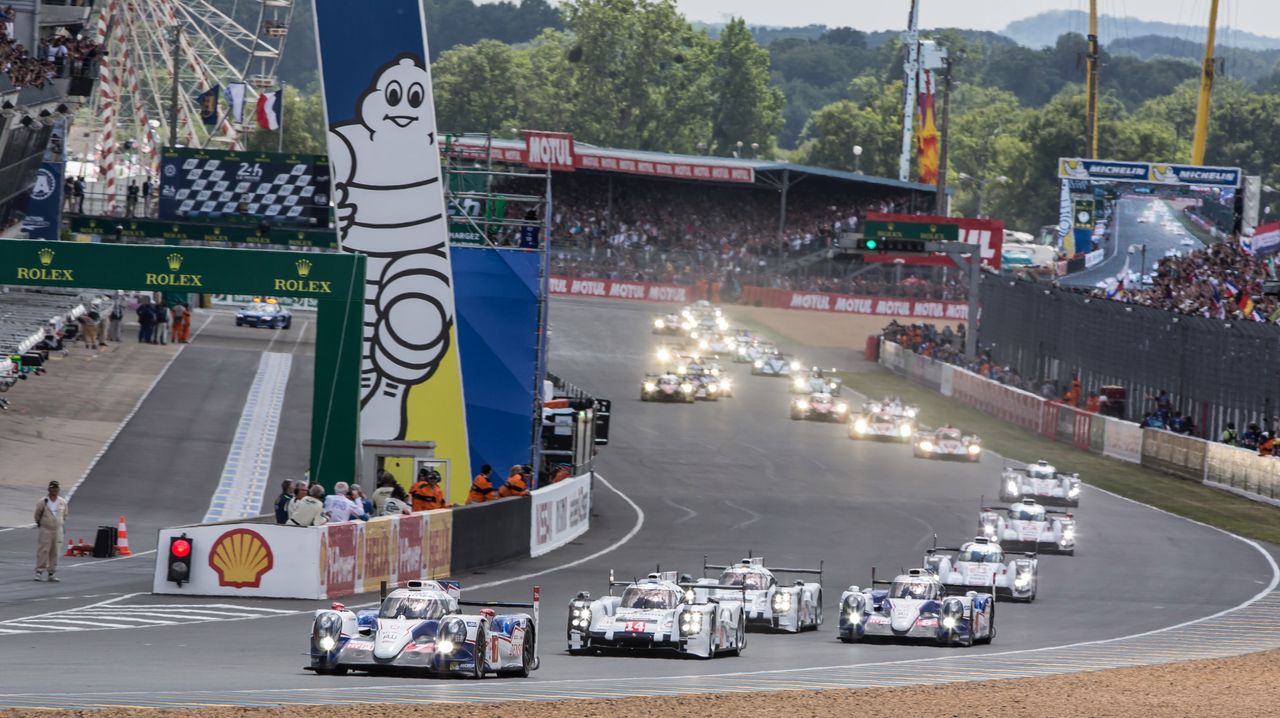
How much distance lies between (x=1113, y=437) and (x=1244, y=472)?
8.71 metres

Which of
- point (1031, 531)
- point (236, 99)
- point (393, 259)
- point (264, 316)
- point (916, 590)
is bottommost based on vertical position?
point (1031, 531)

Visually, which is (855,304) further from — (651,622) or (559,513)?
(651,622)

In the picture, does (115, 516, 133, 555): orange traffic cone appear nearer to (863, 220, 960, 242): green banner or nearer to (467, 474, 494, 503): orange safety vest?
(467, 474, 494, 503): orange safety vest

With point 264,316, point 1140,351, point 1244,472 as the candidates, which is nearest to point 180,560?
point 1244,472

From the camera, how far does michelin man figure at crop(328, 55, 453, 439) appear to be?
128ft

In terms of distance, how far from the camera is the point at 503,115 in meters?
177

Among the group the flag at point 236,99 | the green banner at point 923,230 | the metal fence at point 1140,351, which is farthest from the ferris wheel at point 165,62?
the metal fence at point 1140,351

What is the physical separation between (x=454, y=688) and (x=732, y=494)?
27.7 m

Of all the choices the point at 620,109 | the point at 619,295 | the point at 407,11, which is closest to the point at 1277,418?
the point at 407,11

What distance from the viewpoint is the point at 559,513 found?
38.3 metres

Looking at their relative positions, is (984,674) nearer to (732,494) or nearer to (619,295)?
(732,494)

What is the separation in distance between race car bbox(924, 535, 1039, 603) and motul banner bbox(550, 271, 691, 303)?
67.8m

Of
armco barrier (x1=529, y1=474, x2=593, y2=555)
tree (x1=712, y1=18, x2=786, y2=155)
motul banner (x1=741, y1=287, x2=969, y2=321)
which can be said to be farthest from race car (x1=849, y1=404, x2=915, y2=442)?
→ tree (x1=712, y1=18, x2=786, y2=155)

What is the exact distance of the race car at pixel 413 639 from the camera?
19891mm
